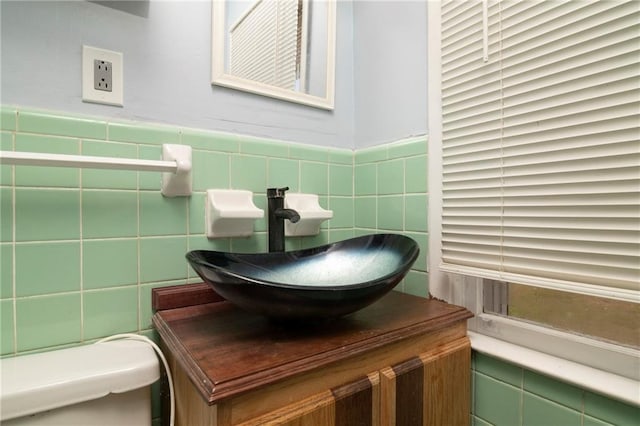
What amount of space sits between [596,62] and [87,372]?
1.15 m

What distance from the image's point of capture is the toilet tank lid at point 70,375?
20.6 inches

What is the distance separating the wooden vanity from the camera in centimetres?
47

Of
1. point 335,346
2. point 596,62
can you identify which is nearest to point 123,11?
Result: point 335,346

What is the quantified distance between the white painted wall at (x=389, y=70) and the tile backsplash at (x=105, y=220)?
104 mm

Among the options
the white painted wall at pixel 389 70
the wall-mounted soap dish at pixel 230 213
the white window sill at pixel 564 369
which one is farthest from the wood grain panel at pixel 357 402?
the white painted wall at pixel 389 70

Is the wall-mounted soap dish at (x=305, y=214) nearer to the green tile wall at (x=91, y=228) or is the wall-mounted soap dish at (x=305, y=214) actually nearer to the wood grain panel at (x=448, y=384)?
the green tile wall at (x=91, y=228)

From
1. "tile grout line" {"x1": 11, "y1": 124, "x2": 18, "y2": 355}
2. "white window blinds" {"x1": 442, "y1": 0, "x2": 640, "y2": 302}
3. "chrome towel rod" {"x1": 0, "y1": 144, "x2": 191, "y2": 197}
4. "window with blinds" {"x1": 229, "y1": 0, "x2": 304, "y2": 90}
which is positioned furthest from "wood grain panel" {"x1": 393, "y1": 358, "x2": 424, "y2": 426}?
"window with blinds" {"x1": 229, "y1": 0, "x2": 304, "y2": 90}

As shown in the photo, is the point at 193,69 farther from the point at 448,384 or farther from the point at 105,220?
the point at 448,384

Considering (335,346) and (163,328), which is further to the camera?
(163,328)

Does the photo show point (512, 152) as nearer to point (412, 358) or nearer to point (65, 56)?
point (412, 358)

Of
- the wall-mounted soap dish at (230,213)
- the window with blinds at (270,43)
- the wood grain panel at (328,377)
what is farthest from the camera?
the window with blinds at (270,43)

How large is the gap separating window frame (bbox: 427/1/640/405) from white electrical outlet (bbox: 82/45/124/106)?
2.78 ft

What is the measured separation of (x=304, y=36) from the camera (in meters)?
1.12

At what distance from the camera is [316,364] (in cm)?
51
